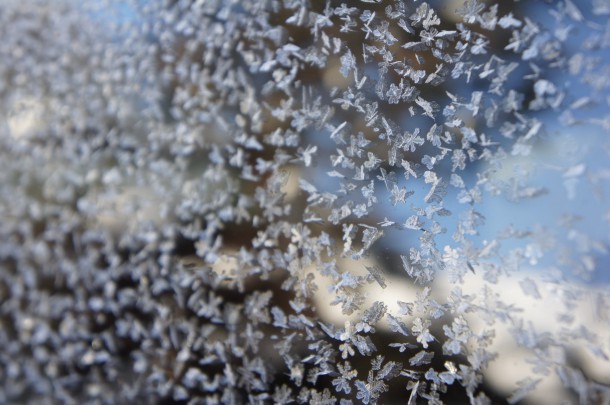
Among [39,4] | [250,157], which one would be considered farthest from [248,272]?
[39,4]

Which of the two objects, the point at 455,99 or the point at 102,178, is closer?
the point at 455,99

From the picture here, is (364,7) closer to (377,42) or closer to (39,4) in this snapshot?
(377,42)

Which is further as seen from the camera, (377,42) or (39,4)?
(39,4)

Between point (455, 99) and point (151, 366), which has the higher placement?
point (455, 99)

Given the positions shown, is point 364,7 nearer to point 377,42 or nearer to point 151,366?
point 377,42

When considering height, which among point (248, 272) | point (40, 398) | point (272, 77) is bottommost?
point (40, 398)

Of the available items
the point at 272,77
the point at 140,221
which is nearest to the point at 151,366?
the point at 140,221
